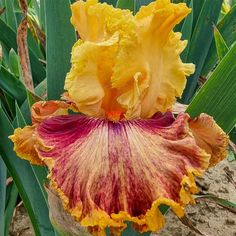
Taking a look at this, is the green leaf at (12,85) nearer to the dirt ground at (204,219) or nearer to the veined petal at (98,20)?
the veined petal at (98,20)

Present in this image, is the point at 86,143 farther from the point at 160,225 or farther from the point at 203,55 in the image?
the point at 203,55

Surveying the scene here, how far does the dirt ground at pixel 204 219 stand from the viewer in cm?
163

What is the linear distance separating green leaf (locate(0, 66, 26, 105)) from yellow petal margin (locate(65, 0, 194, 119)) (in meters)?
0.32

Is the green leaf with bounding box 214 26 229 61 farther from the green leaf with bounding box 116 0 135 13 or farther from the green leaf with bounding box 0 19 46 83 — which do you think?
the green leaf with bounding box 0 19 46 83

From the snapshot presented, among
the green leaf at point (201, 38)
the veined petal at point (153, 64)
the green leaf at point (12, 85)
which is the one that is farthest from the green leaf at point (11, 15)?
the veined petal at point (153, 64)

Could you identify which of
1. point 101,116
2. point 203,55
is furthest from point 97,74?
point 203,55

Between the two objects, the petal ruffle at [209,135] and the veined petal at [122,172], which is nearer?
the veined petal at [122,172]

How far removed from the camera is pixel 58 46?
35.2 inches

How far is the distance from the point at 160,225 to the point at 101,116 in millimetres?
201

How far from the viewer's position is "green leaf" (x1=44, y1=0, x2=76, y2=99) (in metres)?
0.89

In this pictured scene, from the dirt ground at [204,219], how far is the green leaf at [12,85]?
0.68 metres

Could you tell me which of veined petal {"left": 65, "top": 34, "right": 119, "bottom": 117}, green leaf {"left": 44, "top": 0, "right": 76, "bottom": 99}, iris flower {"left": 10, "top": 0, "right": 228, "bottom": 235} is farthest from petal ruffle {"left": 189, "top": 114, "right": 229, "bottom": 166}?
green leaf {"left": 44, "top": 0, "right": 76, "bottom": 99}

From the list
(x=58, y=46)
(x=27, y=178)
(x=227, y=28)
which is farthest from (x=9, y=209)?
(x=227, y=28)

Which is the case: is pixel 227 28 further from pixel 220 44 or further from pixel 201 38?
pixel 220 44
